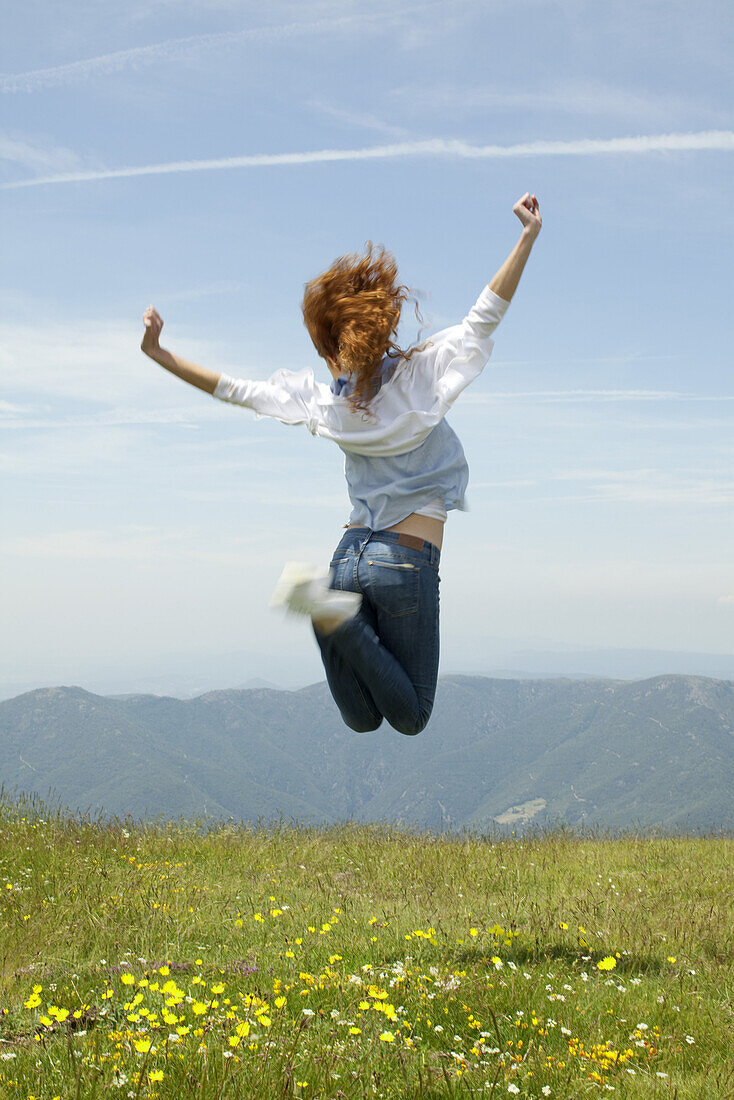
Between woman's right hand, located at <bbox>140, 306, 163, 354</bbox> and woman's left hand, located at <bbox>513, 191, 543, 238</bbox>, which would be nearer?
woman's left hand, located at <bbox>513, 191, 543, 238</bbox>

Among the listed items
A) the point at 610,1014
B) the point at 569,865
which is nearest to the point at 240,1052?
the point at 610,1014

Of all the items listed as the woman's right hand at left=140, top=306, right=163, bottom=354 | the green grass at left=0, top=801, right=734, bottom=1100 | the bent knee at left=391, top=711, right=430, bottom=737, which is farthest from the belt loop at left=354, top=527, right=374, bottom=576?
the green grass at left=0, top=801, right=734, bottom=1100

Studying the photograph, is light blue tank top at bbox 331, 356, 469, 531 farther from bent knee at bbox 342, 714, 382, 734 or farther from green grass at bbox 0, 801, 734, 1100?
green grass at bbox 0, 801, 734, 1100

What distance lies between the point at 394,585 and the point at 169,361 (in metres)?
1.92

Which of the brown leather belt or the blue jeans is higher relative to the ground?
the brown leather belt

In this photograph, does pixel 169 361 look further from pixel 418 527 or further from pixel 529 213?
pixel 529 213

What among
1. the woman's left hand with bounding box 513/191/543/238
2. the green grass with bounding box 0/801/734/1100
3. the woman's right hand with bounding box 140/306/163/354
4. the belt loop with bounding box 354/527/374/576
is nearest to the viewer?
the green grass with bounding box 0/801/734/1100

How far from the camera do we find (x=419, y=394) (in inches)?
195

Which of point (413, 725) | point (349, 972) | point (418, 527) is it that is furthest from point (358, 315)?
point (349, 972)

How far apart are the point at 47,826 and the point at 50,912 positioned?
11.7 feet

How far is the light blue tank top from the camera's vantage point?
197 inches

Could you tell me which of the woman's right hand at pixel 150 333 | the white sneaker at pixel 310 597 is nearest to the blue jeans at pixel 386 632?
the white sneaker at pixel 310 597

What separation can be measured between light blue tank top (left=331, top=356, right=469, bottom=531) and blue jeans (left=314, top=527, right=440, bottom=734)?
0.12 metres

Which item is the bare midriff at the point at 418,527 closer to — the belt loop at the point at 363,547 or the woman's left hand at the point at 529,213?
the belt loop at the point at 363,547
